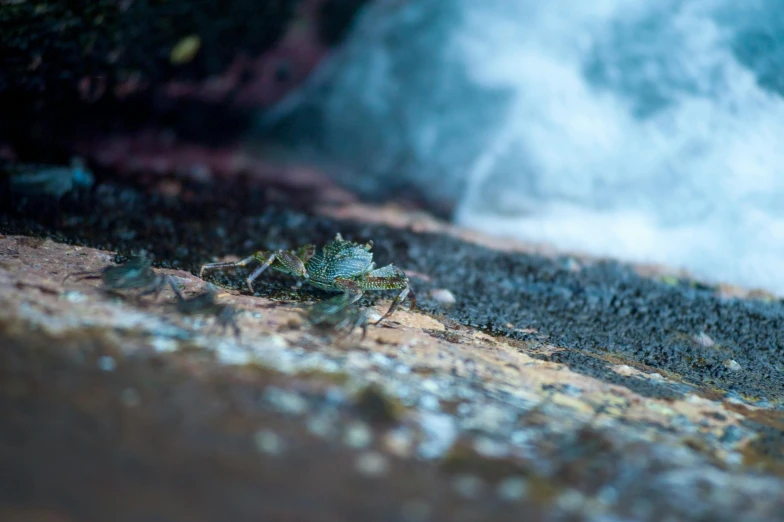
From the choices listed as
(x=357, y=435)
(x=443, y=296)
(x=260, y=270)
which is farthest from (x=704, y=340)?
(x=260, y=270)

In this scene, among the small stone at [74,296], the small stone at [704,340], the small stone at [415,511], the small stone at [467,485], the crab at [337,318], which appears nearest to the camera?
the small stone at [415,511]

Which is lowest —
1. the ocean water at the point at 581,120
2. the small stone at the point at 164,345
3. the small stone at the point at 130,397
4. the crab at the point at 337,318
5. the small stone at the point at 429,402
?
the small stone at the point at 130,397

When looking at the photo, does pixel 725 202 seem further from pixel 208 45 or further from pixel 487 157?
pixel 208 45

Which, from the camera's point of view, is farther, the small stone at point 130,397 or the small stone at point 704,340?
the small stone at point 704,340

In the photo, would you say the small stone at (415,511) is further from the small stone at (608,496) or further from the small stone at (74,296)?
the small stone at (74,296)

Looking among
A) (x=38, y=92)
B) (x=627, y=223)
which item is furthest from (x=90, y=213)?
(x=627, y=223)

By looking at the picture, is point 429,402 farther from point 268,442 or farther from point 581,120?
point 581,120

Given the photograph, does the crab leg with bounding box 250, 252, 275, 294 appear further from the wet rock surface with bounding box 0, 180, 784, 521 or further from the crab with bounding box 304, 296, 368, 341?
the crab with bounding box 304, 296, 368, 341

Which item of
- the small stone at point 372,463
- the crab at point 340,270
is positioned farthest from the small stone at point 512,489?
the crab at point 340,270
